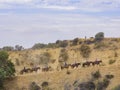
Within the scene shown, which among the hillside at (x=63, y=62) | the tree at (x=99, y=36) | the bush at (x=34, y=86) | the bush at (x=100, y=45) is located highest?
the tree at (x=99, y=36)

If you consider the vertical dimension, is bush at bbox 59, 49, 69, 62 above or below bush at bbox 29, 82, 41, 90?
above

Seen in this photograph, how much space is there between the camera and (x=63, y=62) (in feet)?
355

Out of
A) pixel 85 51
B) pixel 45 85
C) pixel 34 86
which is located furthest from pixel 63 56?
pixel 34 86

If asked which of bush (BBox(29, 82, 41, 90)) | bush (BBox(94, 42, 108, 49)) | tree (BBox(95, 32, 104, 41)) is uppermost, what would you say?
tree (BBox(95, 32, 104, 41))

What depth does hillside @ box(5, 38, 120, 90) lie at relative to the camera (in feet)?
268

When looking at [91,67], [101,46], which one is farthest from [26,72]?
[101,46]

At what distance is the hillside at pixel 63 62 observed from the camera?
81688 mm

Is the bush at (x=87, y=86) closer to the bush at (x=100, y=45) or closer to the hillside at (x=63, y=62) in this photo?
the hillside at (x=63, y=62)

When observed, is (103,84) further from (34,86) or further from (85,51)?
(85,51)

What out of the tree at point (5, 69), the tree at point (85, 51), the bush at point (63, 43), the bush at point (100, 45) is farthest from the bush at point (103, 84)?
the bush at point (63, 43)

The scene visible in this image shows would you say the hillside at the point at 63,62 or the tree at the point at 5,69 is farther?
the tree at the point at 5,69

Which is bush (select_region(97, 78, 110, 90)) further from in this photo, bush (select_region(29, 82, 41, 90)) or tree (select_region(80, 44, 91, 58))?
tree (select_region(80, 44, 91, 58))

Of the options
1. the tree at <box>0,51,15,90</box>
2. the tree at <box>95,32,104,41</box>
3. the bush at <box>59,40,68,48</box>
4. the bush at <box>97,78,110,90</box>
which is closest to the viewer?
the bush at <box>97,78,110,90</box>

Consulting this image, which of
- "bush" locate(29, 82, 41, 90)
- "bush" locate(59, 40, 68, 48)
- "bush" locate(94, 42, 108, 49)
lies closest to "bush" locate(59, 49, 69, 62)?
"bush" locate(94, 42, 108, 49)
